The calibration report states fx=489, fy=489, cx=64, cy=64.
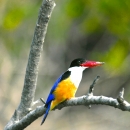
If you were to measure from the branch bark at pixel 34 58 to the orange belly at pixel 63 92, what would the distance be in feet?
0.47

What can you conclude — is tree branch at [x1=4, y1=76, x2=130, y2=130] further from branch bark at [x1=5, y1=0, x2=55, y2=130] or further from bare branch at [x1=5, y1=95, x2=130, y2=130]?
branch bark at [x1=5, y1=0, x2=55, y2=130]

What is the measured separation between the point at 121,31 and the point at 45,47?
804 centimetres

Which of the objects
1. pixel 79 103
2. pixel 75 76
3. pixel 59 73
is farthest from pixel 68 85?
pixel 59 73

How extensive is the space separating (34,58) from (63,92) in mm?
281

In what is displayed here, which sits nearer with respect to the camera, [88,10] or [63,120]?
[88,10]

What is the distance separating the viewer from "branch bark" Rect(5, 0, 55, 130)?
2.52 m

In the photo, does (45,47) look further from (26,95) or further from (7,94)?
(26,95)

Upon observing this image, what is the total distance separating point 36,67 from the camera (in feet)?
8.71

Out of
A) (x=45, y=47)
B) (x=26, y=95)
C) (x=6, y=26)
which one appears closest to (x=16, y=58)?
(x=45, y=47)

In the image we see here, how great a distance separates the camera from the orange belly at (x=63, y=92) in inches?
106

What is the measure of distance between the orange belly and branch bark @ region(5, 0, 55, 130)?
144 mm

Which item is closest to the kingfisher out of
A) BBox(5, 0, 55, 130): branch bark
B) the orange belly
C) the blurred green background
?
the orange belly

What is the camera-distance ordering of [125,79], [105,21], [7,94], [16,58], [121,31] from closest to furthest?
[121,31], [105,21], [16,58], [7,94], [125,79]

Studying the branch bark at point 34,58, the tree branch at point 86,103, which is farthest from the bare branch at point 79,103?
the branch bark at point 34,58
